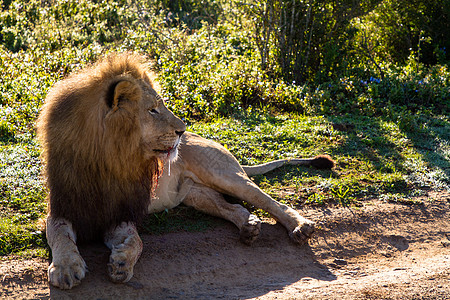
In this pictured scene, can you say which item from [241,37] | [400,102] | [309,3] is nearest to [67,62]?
[241,37]

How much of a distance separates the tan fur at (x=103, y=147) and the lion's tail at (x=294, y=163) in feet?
5.50

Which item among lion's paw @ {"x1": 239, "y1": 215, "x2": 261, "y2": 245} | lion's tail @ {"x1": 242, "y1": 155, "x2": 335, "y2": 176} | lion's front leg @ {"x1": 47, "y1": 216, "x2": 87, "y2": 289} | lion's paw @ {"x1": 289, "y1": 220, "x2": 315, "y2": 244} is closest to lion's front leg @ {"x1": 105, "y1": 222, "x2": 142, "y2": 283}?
lion's front leg @ {"x1": 47, "y1": 216, "x2": 87, "y2": 289}

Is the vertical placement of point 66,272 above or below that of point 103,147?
below

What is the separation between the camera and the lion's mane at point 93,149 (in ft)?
10.9

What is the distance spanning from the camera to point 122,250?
326 cm

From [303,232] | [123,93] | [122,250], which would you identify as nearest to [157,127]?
[123,93]

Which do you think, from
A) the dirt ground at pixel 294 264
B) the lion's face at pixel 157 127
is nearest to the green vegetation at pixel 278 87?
the dirt ground at pixel 294 264

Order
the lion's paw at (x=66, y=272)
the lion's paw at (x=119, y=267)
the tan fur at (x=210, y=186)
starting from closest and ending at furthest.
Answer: the lion's paw at (x=66, y=272) → the lion's paw at (x=119, y=267) → the tan fur at (x=210, y=186)

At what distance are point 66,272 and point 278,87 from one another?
16.7 feet

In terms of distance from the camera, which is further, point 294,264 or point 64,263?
point 294,264

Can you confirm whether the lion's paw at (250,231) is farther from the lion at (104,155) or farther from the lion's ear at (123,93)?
the lion's ear at (123,93)

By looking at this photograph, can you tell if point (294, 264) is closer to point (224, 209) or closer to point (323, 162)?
point (224, 209)

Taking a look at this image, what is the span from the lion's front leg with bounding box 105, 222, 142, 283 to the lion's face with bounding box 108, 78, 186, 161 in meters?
0.54

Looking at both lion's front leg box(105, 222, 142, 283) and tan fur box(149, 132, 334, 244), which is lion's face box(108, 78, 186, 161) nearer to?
lion's front leg box(105, 222, 142, 283)
